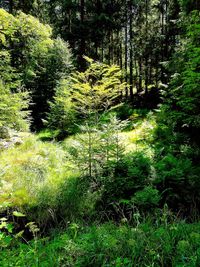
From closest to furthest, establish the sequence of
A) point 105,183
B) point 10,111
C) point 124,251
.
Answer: point 124,251 → point 105,183 → point 10,111

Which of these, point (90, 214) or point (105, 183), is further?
point (105, 183)

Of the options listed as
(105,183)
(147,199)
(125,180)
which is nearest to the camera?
(147,199)

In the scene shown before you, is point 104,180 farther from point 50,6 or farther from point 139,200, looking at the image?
point 50,6

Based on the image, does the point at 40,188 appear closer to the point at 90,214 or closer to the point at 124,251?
the point at 90,214

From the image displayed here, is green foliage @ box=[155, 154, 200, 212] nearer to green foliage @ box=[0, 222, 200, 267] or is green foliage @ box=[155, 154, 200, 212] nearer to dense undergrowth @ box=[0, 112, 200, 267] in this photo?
dense undergrowth @ box=[0, 112, 200, 267]

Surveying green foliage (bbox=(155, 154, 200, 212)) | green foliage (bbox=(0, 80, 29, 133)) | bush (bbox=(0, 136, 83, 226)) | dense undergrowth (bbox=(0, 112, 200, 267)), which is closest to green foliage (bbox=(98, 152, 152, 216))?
dense undergrowth (bbox=(0, 112, 200, 267))

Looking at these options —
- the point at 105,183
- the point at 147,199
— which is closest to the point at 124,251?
the point at 147,199

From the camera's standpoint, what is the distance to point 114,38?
78.8ft

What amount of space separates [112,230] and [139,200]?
3.68 feet

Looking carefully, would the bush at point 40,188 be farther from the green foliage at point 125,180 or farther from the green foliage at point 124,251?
the green foliage at point 124,251

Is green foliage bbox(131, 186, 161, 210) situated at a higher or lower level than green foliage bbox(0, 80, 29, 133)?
lower

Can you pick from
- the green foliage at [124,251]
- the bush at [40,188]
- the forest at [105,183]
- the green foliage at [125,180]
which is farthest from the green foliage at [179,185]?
the green foliage at [124,251]

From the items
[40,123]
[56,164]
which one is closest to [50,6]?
[40,123]

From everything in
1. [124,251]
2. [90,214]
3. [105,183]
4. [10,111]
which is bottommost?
[90,214]
